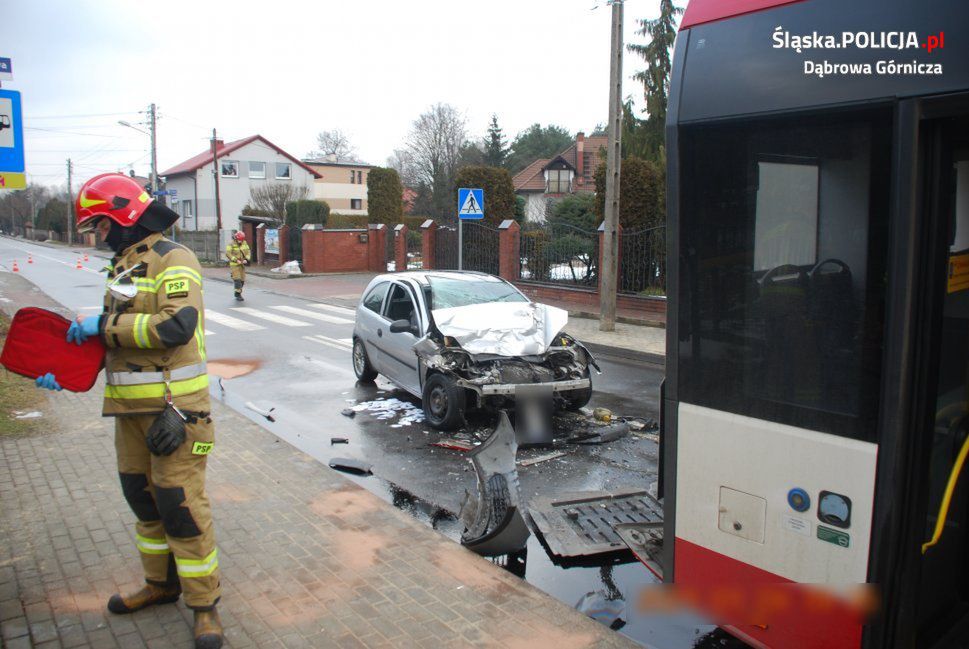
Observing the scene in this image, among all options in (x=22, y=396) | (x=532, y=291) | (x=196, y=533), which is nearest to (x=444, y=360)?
(x=196, y=533)

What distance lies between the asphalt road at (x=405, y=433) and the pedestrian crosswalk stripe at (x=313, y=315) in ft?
4.40

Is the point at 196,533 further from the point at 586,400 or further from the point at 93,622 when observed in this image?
the point at 586,400

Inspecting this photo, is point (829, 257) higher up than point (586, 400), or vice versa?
point (829, 257)

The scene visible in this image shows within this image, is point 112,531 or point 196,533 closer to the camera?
point 196,533

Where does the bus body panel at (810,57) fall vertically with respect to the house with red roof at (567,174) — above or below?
below

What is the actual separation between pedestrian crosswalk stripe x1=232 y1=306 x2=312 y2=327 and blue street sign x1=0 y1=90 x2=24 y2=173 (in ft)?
30.8

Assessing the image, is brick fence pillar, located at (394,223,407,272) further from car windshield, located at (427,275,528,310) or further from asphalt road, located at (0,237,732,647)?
car windshield, located at (427,275,528,310)

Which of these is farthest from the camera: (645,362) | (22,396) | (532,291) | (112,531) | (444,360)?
(532,291)

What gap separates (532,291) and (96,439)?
50.5 ft

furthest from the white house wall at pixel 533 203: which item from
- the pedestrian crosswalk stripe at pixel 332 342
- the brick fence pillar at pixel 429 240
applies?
the pedestrian crosswalk stripe at pixel 332 342

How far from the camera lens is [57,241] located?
265 feet

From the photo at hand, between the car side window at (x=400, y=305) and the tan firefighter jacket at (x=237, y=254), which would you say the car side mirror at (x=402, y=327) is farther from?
the tan firefighter jacket at (x=237, y=254)

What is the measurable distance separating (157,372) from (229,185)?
212 ft

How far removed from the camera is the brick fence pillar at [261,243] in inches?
1474
